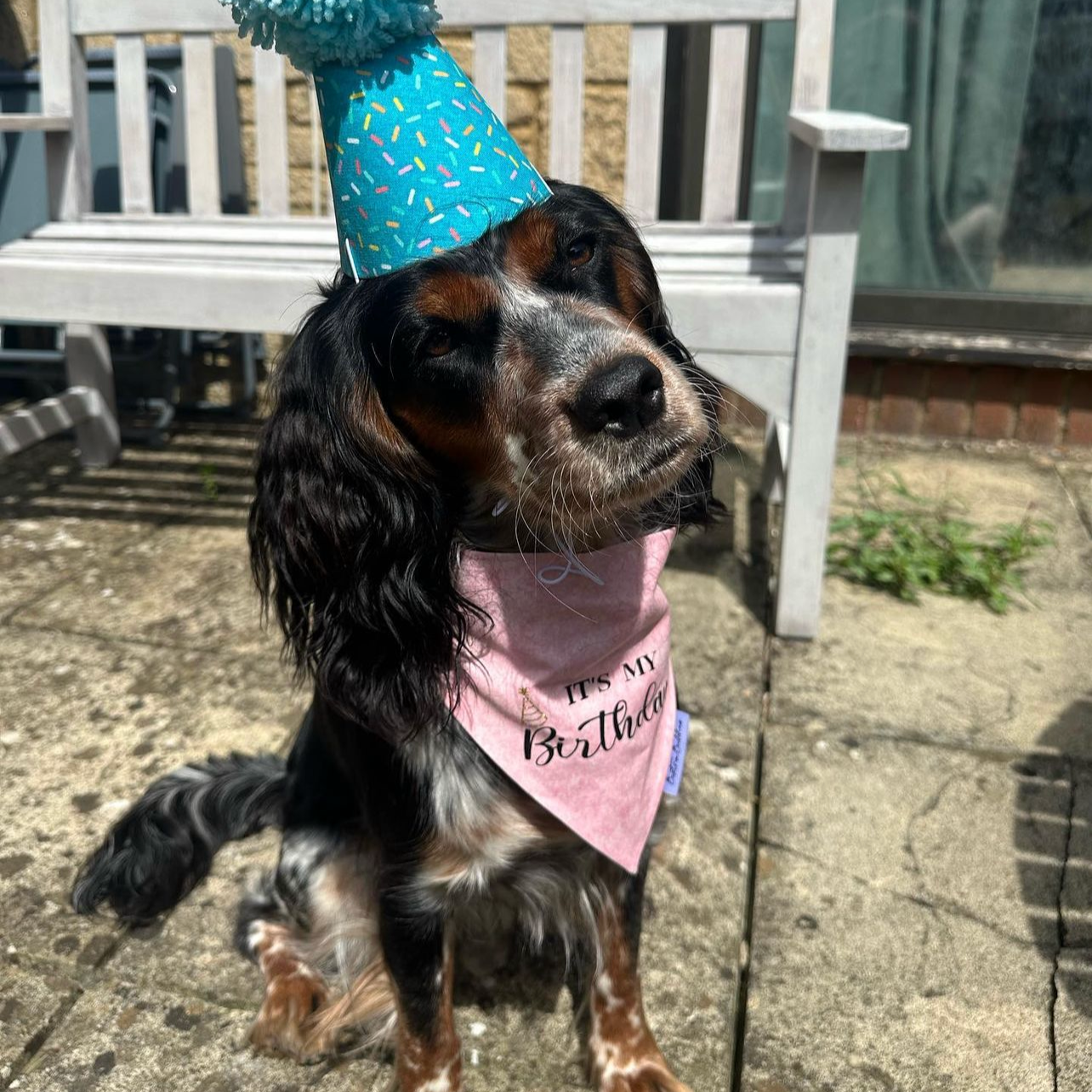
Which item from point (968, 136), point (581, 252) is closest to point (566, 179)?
point (968, 136)

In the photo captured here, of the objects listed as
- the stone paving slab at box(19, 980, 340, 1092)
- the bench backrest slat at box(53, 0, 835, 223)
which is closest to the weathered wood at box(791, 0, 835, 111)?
the bench backrest slat at box(53, 0, 835, 223)

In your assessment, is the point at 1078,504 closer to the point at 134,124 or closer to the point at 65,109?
the point at 134,124

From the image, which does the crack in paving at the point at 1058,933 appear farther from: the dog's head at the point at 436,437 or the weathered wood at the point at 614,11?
the weathered wood at the point at 614,11

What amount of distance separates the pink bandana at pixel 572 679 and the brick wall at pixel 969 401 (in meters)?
3.11

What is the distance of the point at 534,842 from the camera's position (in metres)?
1.86

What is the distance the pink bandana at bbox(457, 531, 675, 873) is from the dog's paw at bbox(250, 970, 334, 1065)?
24.7 inches

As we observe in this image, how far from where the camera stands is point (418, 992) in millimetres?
1794

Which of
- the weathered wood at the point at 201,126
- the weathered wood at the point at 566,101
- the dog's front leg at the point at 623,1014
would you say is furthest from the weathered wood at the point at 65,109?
the dog's front leg at the point at 623,1014

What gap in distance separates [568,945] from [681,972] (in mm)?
233

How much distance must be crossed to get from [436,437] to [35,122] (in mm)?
3044

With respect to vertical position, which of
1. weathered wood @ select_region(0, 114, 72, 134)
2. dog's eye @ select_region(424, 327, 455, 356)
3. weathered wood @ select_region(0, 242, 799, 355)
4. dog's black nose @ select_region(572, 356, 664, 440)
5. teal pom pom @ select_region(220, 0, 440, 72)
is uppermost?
teal pom pom @ select_region(220, 0, 440, 72)

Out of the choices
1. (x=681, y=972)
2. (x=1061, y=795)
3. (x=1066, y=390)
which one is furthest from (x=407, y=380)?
(x=1066, y=390)

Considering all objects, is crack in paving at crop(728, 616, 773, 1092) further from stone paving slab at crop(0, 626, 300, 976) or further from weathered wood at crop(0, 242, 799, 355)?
stone paving slab at crop(0, 626, 300, 976)

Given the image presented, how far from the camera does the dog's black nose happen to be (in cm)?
153
